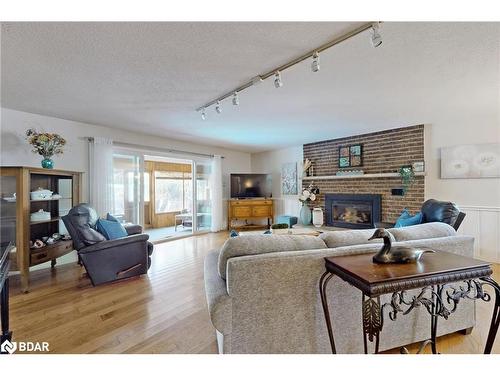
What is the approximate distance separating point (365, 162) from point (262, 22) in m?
4.15

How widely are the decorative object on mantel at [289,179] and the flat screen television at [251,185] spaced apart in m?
0.39

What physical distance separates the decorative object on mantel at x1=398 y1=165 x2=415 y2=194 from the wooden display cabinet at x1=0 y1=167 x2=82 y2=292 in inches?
207

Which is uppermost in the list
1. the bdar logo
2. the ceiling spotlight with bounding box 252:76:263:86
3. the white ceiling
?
the white ceiling

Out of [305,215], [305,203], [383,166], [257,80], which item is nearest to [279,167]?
[305,203]

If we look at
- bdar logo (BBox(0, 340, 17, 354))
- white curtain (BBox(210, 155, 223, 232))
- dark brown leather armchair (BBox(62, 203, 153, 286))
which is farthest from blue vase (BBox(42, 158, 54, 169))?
white curtain (BBox(210, 155, 223, 232))

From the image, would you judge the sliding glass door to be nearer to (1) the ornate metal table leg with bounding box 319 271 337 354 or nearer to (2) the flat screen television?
(2) the flat screen television

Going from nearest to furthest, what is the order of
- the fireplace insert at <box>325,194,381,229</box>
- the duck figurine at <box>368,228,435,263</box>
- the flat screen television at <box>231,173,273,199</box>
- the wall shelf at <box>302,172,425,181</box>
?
the duck figurine at <box>368,228,435,263</box>, the wall shelf at <box>302,172,425,181</box>, the fireplace insert at <box>325,194,381,229</box>, the flat screen television at <box>231,173,273,199</box>

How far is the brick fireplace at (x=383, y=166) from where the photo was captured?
427 centimetres

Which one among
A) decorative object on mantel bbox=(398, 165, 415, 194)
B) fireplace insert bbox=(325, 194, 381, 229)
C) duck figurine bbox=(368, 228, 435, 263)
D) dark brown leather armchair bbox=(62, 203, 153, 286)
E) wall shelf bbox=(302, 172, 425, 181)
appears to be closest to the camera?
duck figurine bbox=(368, 228, 435, 263)

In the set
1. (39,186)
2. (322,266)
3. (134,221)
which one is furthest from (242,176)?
(322,266)

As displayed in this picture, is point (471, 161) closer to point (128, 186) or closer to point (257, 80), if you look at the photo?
point (257, 80)

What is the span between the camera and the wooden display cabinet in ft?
8.86

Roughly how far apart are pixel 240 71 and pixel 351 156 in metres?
3.71

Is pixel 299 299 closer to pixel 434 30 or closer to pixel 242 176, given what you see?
pixel 434 30
